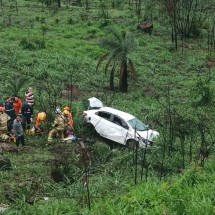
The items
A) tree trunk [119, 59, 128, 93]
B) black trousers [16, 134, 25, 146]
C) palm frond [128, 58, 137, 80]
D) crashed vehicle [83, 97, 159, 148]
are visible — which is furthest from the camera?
tree trunk [119, 59, 128, 93]

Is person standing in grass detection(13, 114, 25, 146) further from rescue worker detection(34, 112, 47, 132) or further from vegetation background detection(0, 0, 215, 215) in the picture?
rescue worker detection(34, 112, 47, 132)

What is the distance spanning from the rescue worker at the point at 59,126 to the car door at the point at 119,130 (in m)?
1.78

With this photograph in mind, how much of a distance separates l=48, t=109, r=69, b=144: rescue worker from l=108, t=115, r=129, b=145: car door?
5.83 feet

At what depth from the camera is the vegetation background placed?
28.3 feet

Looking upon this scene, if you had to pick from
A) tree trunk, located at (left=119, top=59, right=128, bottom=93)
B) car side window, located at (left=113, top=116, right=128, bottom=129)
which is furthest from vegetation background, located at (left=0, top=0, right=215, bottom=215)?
car side window, located at (left=113, top=116, right=128, bottom=129)

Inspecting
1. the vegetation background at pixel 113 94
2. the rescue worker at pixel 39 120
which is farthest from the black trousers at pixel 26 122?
the vegetation background at pixel 113 94

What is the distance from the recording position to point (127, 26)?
35000 millimetres

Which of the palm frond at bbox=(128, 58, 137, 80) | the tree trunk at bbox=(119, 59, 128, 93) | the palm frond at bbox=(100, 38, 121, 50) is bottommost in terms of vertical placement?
the tree trunk at bbox=(119, 59, 128, 93)

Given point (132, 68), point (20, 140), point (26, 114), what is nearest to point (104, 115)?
point (26, 114)

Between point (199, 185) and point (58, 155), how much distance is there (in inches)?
263

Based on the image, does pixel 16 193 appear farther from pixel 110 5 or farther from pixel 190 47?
pixel 110 5

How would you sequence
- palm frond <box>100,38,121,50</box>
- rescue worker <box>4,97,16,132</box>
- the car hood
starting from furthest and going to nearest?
palm frond <box>100,38,121,50</box> → rescue worker <box>4,97,16,132</box> → the car hood

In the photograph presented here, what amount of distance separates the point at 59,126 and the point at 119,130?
7.21 feet

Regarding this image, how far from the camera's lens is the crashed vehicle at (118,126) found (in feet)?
53.6
